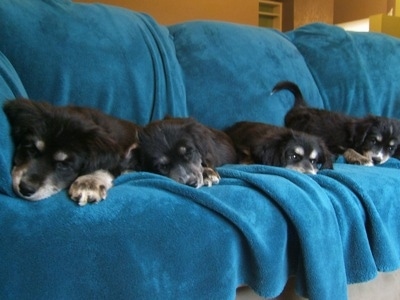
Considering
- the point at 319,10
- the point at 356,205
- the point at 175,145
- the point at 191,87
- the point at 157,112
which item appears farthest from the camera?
the point at 319,10

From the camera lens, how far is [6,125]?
1.36 m

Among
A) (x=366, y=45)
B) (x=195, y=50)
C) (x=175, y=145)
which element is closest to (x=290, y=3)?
(x=366, y=45)

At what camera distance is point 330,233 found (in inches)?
55.9

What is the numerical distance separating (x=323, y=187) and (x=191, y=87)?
1194 millimetres

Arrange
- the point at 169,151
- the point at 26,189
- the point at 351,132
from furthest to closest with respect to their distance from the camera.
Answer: the point at 351,132 < the point at 169,151 < the point at 26,189

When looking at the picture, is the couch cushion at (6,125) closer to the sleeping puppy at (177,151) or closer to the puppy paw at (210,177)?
the sleeping puppy at (177,151)

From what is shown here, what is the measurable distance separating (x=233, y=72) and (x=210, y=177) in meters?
1.21

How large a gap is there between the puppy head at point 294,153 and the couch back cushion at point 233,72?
19.8 inches

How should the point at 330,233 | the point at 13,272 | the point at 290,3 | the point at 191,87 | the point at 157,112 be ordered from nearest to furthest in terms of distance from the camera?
the point at 13,272, the point at 330,233, the point at 157,112, the point at 191,87, the point at 290,3

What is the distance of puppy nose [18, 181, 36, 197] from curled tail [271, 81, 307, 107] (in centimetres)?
185

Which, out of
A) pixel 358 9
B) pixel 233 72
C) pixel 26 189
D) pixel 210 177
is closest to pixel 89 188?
pixel 26 189

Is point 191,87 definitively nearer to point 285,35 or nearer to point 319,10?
point 285,35

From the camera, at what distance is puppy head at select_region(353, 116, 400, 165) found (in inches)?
99.3

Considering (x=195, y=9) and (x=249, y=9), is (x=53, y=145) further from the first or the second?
(x=249, y=9)
